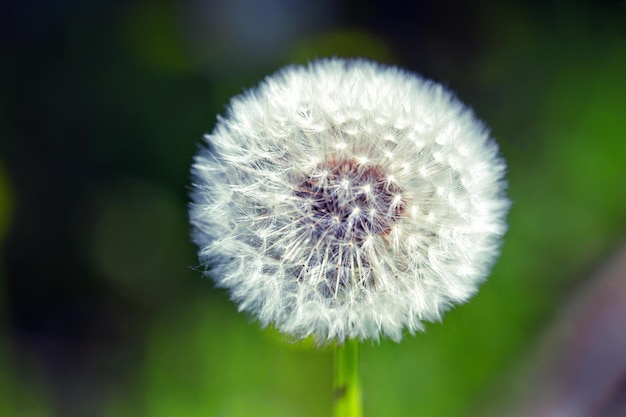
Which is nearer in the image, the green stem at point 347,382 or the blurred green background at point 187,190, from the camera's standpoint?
the green stem at point 347,382

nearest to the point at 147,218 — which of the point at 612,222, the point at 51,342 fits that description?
the point at 51,342

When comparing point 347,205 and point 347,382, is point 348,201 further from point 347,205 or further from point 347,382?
point 347,382

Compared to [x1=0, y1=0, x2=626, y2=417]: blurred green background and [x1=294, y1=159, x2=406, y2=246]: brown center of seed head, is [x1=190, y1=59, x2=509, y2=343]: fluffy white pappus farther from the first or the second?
[x1=0, y1=0, x2=626, y2=417]: blurred green background

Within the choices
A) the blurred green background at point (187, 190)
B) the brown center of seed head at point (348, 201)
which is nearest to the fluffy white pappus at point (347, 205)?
the brown center of seed head at point (348, 201)

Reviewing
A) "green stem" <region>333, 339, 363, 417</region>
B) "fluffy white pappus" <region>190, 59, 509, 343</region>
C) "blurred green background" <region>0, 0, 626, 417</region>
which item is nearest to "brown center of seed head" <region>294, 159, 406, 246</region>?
"fluffy white pappus" <region>190, 59, 509, 343</region>

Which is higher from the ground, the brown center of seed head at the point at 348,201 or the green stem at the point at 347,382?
the brown center of seed head at the point at 348,201

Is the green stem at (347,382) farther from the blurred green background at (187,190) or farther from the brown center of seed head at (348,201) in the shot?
the blurred green background at (187,190)
